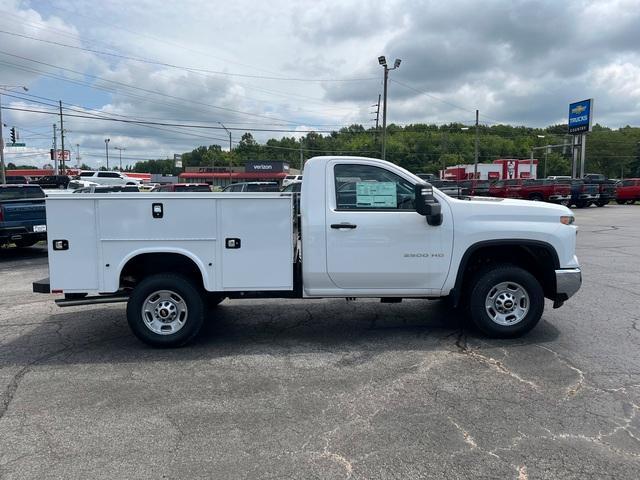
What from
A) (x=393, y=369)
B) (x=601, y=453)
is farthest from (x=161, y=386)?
(x=601, y=453)

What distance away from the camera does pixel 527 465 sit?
131 inches

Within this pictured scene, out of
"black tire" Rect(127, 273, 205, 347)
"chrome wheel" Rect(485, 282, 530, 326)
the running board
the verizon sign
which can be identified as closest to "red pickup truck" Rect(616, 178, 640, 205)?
"chrome wheel" Rect(485, 282, 530, 326)

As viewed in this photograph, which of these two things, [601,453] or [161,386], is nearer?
[601,453]

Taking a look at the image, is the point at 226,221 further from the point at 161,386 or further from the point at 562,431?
the point at 562,431

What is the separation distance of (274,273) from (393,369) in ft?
5.29

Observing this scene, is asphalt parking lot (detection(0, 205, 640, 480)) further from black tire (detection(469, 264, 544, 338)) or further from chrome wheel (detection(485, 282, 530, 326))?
chrome wheel (detection(485, 282, 530, 326))

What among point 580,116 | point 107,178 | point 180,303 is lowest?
point 180,303

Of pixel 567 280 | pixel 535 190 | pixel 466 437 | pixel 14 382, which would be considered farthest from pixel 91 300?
pixel 535 190

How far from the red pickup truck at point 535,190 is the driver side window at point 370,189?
26640mm

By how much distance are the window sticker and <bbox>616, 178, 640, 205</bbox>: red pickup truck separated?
120 feet

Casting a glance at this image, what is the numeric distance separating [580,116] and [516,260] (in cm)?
5199

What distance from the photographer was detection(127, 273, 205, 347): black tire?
5.49m

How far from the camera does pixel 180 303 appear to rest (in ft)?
18.4

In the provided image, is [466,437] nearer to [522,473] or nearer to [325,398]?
[522,473]
